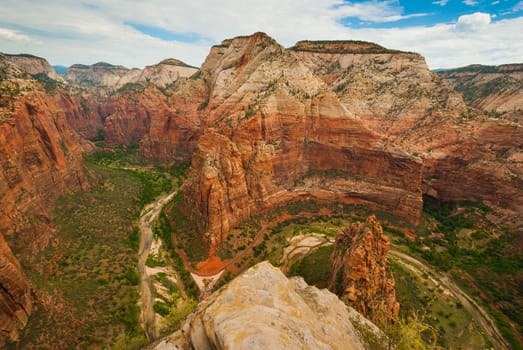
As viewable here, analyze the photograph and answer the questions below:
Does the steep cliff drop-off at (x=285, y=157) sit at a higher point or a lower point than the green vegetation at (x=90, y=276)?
higher

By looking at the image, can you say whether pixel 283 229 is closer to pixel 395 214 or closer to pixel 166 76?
pixel 395 214

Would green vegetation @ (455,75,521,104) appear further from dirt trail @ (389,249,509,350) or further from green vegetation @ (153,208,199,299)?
green vegetation @ (153,208,199,299)

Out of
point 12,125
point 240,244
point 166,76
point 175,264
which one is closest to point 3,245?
point 175,264

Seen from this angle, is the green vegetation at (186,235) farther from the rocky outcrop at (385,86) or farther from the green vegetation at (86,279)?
the rocky outcrop at (385,86)

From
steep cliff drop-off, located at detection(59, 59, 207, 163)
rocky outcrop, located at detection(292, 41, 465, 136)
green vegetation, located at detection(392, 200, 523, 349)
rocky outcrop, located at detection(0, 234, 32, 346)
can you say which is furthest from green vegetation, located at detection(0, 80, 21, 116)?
rocky outcrop, located at detection(292, 41, 465, 136)

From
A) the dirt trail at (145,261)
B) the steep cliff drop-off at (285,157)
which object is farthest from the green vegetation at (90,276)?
the steep cliff drop-off at (285,157)

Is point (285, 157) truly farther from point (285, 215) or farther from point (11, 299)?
point (11, 299)
